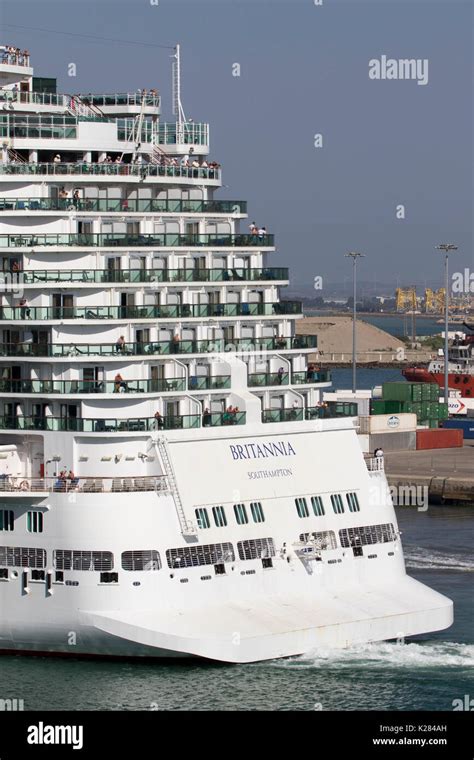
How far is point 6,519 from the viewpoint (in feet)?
156

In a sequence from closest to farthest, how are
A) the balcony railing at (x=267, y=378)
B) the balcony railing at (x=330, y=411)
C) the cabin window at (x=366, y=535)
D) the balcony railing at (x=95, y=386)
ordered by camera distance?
the balcony railing at (x=95, y=386)
the cabin window at (x=366, y=535)
the balcony railing at (x=267, y=378)
the balcony railing at (x=330, y=411)

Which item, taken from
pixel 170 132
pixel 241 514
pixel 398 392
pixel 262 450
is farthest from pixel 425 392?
pixel 241 514

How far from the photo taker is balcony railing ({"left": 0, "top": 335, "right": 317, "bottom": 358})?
4816 cm

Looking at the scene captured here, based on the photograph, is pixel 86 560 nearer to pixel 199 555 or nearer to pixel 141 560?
pixel 141 560

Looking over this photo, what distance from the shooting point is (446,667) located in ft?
152

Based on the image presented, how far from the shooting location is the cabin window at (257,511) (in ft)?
158

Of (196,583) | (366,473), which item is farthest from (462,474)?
(196,583)

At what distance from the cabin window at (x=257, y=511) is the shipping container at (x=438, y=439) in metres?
45.6

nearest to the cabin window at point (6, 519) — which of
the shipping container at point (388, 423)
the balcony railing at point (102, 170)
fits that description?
the balcony railing at point (102, 170)

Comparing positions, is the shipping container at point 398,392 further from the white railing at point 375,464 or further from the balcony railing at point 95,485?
the balcony railing at point 95,485

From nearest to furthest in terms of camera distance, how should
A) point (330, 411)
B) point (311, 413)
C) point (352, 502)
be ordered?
point (352, 502)
point (311, 413)
point (330, 411)

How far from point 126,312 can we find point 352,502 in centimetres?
742
